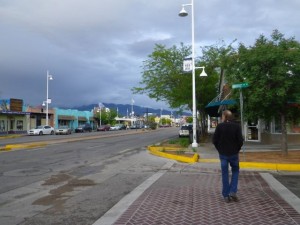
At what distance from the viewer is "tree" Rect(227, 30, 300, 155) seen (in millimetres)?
15969

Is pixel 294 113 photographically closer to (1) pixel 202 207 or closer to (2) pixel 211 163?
(2) pixel 211 163

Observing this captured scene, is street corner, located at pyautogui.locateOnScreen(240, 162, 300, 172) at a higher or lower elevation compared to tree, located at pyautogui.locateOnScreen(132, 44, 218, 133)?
lower

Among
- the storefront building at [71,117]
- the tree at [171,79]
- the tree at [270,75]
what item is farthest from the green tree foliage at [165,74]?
the storefront building at [71,117]

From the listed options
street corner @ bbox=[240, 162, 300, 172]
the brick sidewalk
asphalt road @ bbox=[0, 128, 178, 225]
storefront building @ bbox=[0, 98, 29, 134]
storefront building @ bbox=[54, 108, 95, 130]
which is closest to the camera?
the brick sidewalk

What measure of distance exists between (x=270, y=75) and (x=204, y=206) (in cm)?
989

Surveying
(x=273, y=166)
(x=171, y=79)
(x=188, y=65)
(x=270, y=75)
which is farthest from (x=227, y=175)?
(x=171, y=79)

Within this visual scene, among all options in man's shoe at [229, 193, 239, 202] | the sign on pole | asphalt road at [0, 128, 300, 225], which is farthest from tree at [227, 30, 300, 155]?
man's shoe at [229, 193, 239, 202]

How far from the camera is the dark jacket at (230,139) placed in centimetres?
828

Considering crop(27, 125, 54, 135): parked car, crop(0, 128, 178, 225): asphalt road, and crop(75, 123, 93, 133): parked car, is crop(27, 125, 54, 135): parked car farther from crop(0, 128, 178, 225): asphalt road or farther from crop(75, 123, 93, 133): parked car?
crop(0, 128, 178, 225): asphalt road

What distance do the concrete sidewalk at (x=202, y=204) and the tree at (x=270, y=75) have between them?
5147 millimetres

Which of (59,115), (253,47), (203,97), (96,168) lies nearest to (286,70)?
(253,47)

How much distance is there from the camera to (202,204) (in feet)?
26.2

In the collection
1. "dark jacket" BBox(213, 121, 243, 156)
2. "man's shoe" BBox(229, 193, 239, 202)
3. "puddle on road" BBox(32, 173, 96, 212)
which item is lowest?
"puddle on road" BBox(32, 173, 96, 212)

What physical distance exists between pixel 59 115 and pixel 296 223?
7967 centimetres
